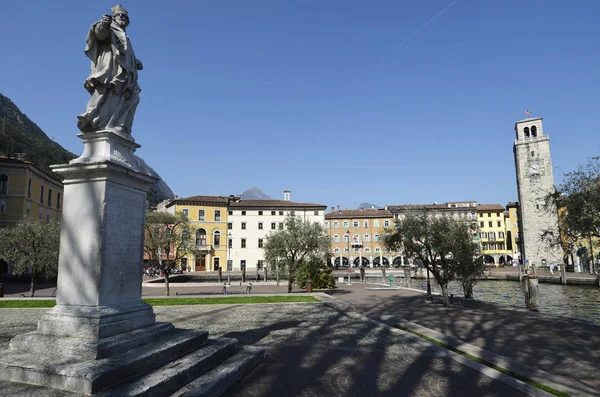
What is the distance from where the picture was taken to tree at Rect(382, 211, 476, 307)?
18188 millimetres

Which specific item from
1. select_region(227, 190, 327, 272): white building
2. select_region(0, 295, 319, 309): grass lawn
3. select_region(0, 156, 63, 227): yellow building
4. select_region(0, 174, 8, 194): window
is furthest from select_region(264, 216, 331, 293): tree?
select_region(227, 190, 327, 272): white building

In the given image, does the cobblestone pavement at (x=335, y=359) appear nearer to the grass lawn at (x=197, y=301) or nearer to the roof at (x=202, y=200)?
the grass lawn at (x=197, y=301)

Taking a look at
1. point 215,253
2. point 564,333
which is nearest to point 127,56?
point 564,333

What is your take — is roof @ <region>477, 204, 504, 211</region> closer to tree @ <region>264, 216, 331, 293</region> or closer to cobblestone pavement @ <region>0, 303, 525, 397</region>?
tree @ <region>264, 216, 331, 293</region>

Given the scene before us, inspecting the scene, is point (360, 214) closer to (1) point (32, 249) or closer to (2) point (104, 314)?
(1) point (32, 249)

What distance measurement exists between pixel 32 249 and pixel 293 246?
18144 mm

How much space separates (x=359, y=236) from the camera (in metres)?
76.6

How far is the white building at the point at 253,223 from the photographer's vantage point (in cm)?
6638

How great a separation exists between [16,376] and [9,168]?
4705 cm

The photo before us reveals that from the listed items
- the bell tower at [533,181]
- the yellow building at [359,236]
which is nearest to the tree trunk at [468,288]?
the yellow building at [359,236]

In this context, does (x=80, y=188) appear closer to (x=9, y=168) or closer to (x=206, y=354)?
(x=206, y=354)

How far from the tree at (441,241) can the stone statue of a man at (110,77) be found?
599 inches

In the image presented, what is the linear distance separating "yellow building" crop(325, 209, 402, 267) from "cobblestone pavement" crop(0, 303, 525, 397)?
2485 inches

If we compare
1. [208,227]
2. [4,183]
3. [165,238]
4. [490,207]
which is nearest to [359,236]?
[208,227]
